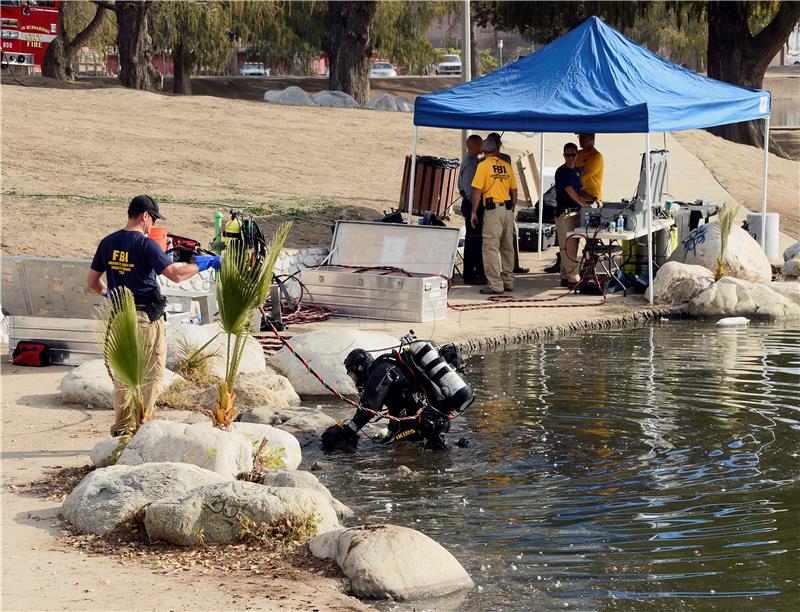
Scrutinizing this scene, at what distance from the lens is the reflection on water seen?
275 inches

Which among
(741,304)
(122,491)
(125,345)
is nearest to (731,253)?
(741,304)

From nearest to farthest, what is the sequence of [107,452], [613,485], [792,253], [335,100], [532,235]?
[107,452] < [613,485] < [792,253] < [532,235] < [335,100]

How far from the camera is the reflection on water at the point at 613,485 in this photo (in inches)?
275

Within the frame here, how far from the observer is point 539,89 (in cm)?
1714

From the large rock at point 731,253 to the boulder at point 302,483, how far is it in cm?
1025

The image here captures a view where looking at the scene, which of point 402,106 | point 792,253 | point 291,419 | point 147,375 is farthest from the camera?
point 402,106

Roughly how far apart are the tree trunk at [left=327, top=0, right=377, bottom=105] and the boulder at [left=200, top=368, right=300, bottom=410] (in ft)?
86.3

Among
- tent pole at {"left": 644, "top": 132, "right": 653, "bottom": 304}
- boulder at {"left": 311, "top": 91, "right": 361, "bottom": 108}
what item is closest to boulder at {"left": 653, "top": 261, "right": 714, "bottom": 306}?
tent pole at {"left": 644, "top": 132, "right": 653, "bottom": 304}

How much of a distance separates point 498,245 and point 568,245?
1.13 meters

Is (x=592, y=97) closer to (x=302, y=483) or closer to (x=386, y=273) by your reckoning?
(x=386, y=273)

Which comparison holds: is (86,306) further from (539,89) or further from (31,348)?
(539,89)

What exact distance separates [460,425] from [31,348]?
432 centimetres

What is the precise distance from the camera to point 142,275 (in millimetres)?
9164

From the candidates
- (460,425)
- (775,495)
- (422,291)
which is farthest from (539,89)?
(775,495)
